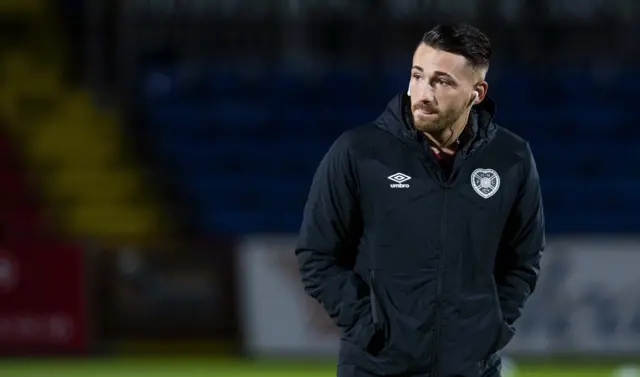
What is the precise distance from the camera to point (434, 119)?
3.98 meters

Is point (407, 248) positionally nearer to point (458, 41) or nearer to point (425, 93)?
point (425, 93)

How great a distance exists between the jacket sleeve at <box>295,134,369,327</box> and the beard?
0.22 meters

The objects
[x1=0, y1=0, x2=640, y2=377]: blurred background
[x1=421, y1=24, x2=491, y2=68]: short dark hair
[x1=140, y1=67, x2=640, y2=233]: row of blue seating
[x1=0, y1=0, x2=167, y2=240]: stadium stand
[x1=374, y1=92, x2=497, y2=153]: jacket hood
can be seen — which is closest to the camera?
[x1=421, y1=24, x2=491, y2=68]: short dark hair

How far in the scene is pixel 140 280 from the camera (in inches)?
546

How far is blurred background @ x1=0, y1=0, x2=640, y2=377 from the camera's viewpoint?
13.7 metres

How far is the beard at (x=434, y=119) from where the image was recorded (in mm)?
3973

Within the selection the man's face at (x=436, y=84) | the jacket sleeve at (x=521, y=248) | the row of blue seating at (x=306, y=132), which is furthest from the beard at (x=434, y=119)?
the row of blue seating at (x=306, y=132)

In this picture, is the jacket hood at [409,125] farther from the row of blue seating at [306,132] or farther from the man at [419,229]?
the row of blue seating at [306,132]

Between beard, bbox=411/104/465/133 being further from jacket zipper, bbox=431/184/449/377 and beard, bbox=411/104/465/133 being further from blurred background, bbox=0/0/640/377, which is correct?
blurred background, bbox=0/0/640/377

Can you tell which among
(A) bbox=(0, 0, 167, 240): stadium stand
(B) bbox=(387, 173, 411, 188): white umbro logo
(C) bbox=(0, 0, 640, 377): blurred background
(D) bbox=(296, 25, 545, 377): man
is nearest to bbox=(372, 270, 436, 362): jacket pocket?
(D) bbox=(296, 25, 545, 377): man

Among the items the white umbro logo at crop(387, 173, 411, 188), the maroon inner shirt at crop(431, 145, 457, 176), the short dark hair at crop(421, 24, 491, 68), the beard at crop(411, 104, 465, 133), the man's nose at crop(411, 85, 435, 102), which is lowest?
the white umbro logo at crop(387, 173, 411, 188)

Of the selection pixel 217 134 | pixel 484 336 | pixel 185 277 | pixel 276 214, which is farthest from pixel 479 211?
pixel 217 134

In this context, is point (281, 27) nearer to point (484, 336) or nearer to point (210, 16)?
point (210, 16)

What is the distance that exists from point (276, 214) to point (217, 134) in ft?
6.00
